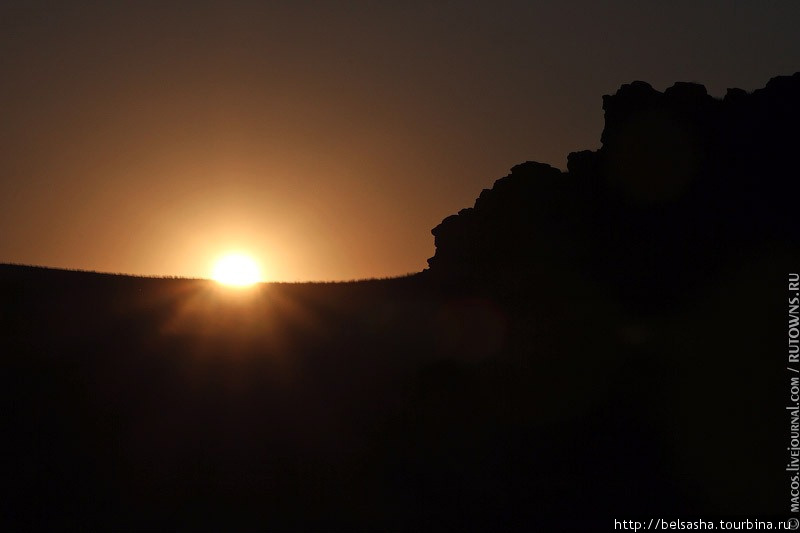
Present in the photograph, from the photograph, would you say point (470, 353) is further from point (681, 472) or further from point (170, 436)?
point (170, 436)

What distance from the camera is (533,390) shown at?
3797cm

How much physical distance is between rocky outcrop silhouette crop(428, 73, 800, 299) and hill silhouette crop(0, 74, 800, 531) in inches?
2.8

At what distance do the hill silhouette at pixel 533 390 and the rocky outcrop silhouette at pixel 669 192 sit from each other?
0.24 ft

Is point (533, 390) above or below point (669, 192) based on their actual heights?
below

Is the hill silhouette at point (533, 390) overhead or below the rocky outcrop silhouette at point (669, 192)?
below

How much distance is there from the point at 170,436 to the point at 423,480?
9042 mm

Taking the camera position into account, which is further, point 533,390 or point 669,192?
point 533,390

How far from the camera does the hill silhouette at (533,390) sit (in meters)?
33.3

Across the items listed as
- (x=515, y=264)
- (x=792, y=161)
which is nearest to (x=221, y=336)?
(x=515, y=264)

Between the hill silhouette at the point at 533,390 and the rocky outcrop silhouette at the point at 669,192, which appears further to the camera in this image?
the rocky outcrop silhouette at the point at 669,192

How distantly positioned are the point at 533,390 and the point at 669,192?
8742 mm

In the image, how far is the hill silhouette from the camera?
33.3m

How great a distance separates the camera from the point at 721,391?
115 feet

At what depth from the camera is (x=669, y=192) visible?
3562 centimetres
